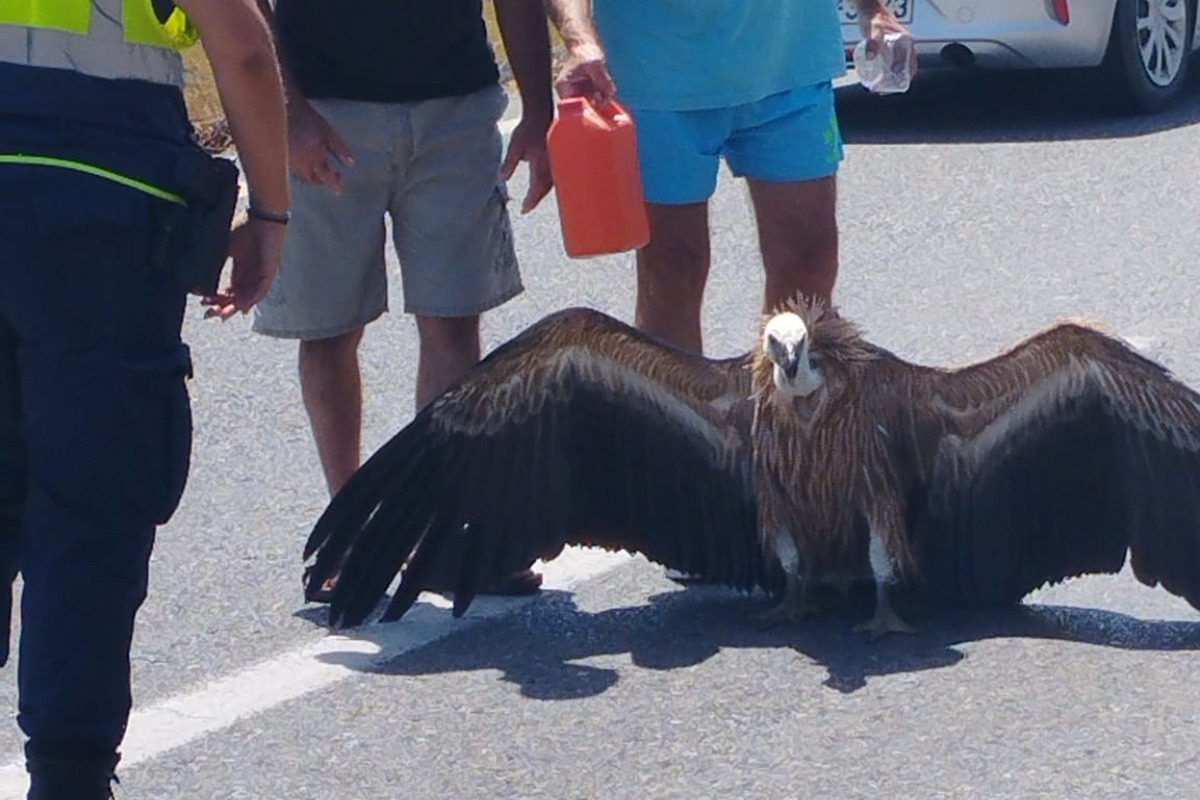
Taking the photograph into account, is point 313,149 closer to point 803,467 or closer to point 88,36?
point 803,467

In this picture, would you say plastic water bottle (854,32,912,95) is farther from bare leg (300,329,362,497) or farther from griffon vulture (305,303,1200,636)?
bare leg (300,329,362,497)

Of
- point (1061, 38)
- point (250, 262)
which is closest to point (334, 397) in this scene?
point (250, 262)

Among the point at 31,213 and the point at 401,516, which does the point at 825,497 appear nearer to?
the point at 401,516

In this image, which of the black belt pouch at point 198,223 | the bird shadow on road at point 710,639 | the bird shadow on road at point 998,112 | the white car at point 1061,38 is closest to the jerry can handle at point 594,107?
the bird shadow on road at point 710,639

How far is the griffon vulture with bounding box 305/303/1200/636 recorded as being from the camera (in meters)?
4.67

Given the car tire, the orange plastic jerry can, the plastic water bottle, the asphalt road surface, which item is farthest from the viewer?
the car tire

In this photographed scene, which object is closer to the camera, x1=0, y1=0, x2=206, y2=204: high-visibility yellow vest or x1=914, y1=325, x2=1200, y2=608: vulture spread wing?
x1=0, y1=0, x2=206, y2=204: high-visibility yellow vest

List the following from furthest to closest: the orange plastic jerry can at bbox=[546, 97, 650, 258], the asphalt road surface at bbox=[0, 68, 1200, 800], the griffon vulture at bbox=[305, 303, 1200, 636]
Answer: the griffon vulture at bbox=[305, 303, 1200, 636] → the orange plastic jerry can at bbox=[546, 97, 650, 258] → the asphalt road surface at bbox=[0, 68, 1200, 800]

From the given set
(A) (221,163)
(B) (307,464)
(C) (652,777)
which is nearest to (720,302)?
(B) (307,464)

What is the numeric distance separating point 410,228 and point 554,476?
620 millimetres

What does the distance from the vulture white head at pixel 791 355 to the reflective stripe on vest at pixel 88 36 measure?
5.44 feet

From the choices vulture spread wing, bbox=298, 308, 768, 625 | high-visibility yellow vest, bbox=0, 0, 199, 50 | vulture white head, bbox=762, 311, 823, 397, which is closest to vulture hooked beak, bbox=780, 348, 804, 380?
vulture white head, bbox=762, 311, 823, 397

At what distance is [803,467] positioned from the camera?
471 cm

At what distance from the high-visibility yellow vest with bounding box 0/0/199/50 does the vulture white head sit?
1593 millimetres
